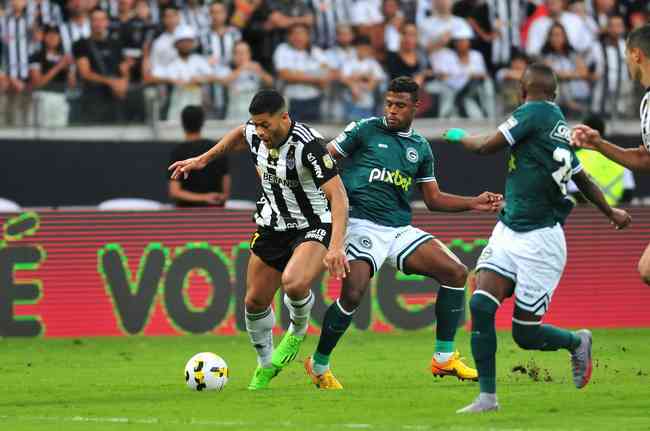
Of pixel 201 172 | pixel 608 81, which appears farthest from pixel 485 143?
pixel 608 81

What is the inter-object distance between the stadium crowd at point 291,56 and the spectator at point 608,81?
0.06ft

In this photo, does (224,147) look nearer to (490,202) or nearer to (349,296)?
(349,296)

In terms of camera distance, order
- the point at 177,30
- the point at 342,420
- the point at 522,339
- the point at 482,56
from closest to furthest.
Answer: the point at 342,420 → the point at 522,339 → the point at 177,30 → the point at 482,56

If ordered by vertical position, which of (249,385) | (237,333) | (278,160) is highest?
(278,160)

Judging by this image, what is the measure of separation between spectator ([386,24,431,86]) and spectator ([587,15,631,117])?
2.27 m

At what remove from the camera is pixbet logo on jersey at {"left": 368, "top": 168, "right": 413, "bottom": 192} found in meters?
10.5

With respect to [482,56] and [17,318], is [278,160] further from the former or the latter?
[482,56]

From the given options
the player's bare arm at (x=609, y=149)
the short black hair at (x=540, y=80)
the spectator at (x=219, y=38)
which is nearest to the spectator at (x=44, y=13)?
the spectator at (x=219, y=38)

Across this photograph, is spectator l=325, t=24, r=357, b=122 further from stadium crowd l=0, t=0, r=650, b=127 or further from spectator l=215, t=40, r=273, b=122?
spectator l=215, t=40, r=273, b=122

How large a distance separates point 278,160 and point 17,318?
A: 555 cm

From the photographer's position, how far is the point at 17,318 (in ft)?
47.3

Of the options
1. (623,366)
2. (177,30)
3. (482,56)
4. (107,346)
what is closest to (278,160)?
(623,366)

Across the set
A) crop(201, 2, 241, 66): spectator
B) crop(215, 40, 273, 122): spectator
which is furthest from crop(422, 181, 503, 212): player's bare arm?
crop(201, 2, 241, 66): spectator

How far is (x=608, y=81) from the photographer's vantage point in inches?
704
